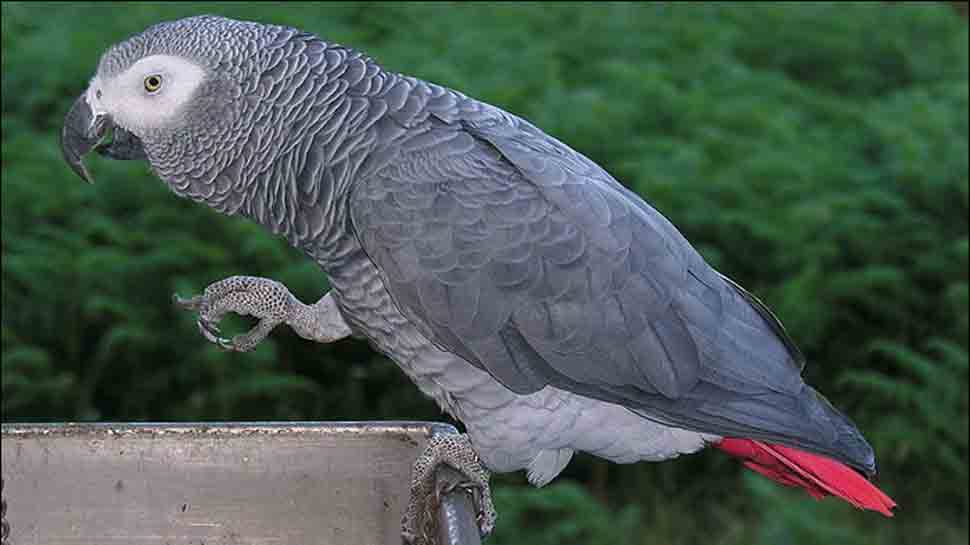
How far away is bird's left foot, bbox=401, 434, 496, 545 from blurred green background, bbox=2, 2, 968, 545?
1.10 meters

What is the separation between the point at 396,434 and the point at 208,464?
0.56ft

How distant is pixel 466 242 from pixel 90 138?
1.26 feet

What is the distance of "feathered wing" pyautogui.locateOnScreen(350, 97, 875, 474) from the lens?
1215 millimetres

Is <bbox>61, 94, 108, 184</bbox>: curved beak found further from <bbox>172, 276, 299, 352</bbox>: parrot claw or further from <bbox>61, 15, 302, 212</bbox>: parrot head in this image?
<bbox>172, 276, 299, 352</bbox>: parrot claw

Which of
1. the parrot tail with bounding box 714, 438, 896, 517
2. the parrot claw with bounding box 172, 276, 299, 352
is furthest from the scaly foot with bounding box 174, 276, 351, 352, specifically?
the parrot tail with bounding box 714, 438, 896, 517

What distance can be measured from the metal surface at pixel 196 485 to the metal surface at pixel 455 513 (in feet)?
0.04

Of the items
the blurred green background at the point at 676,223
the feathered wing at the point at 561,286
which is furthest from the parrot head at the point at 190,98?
the blurred green background at the point at 676,223

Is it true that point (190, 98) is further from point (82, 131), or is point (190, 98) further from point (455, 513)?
point (455, 513)

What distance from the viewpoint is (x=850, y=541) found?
2.38 metres

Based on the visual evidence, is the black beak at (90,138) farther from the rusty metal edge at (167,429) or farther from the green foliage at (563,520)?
the green foliage at (563,520)

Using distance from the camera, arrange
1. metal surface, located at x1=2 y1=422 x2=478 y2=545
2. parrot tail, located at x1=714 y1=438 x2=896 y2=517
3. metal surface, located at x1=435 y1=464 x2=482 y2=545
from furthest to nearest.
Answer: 1. parrot tail, located at x1=714 y1=438 x2=896 y2=517
2. metal surface, located at x1=2 y1=422 x2=478 y2=545
3. metal surface, located at x1=435 y1=464 x2=482 y2=545

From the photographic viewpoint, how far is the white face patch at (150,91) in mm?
1214

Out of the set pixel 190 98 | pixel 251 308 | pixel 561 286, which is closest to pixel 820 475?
pixel 561 286

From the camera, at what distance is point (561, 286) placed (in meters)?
1.25
